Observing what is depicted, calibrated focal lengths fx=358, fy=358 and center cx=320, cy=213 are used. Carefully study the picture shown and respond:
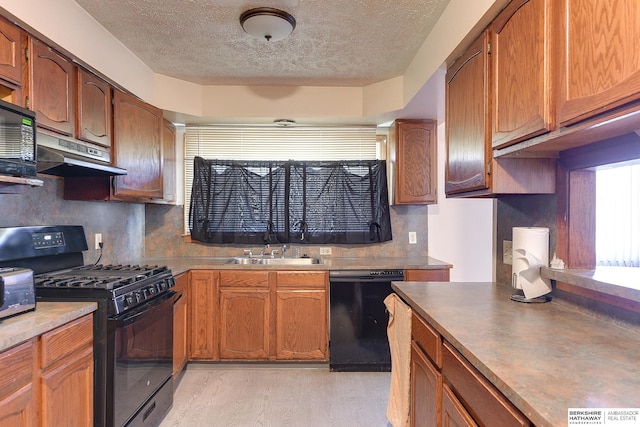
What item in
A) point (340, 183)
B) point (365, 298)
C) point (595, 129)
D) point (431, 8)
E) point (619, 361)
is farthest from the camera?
point (340, 183)

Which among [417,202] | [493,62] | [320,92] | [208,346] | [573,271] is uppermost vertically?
[320,92]

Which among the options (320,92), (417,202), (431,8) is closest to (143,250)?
(320,92)

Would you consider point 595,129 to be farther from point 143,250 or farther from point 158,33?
point 143,250

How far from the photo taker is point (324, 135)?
354cm

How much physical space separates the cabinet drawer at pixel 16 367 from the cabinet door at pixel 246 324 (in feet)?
5.47

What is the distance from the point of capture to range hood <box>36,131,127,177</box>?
5.71 feet

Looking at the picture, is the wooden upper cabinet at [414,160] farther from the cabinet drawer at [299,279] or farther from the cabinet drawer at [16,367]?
the cabinet drawer at [16,367]

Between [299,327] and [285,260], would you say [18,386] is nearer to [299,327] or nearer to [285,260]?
[299,327]

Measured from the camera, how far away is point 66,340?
1516 millimetres

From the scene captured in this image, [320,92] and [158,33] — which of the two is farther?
[320,92]

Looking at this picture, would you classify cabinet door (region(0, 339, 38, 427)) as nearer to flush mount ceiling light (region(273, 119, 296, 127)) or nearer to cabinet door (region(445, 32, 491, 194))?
cabinet door (region(445, 32, 491, 194))

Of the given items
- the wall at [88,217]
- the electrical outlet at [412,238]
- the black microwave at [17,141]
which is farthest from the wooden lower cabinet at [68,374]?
the electrical outlet at [412,238]

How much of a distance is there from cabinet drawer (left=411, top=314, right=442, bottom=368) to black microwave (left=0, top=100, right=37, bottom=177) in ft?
6.06

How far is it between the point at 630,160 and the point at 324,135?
2.59 meters
